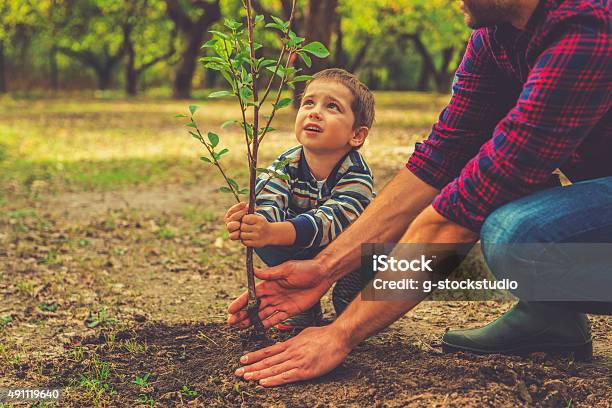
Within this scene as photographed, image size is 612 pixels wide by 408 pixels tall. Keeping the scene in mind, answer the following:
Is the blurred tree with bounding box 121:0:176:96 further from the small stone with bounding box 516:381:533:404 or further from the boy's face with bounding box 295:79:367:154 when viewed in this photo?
the small stone with bounding box 516:381:533:404

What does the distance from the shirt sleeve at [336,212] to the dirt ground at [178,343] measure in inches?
18.5

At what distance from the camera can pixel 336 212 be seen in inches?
127

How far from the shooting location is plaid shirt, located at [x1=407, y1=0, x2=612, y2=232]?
2.38 metres

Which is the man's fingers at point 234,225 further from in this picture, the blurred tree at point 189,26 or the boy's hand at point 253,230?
the blurred tree at point 189,26

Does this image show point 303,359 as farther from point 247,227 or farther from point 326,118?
point 326,118

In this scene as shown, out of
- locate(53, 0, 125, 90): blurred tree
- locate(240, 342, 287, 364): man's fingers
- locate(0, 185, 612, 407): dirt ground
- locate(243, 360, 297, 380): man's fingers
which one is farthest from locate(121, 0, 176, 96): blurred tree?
locate(243, 360, 297, 380): man's fingers

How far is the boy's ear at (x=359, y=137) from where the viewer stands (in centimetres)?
336

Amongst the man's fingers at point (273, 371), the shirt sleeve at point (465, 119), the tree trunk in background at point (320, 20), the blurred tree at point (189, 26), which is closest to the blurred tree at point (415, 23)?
the blurred tree at point (189, 26)

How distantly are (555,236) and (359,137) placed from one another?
43.0 inches

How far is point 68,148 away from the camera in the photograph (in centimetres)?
1190

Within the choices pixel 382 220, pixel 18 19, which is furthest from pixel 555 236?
pixel 18 19

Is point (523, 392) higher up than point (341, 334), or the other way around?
point (341, 334)

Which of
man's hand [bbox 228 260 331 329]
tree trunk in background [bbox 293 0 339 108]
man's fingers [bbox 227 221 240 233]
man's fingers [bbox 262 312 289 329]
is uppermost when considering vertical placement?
tree trunk in background [bbox 293 0 339 108]

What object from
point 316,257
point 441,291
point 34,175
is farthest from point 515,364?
point 34,175
